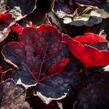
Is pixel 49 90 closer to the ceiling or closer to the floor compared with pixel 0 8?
closer to the floor

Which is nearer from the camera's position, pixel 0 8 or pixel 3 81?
pixel 3 81

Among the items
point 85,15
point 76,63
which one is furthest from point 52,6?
point 76,63

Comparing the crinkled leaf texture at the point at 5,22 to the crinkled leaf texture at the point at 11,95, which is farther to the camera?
the crinkled leaf texture at the point at 5,22

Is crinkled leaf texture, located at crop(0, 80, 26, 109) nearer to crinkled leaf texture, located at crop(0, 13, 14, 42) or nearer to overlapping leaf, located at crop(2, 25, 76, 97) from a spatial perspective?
overlapping leaf, located at crop(2, 25, 76, 97)

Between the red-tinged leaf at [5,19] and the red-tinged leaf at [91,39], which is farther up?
the red-tinged leaf at [5,19]

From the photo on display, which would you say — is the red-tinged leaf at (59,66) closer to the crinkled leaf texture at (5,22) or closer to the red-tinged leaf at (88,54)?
the red-tinged leaf at (88,54)

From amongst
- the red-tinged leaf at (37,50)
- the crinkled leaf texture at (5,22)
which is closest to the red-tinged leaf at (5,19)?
the crinkled leaf texture at (5,22)

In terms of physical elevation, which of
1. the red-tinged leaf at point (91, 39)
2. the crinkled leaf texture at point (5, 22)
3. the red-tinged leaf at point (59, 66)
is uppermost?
the crinkled leaf texture at point (5, 22)

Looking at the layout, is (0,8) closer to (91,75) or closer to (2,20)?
(2,20)

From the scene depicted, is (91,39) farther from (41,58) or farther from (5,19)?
(5,19)
